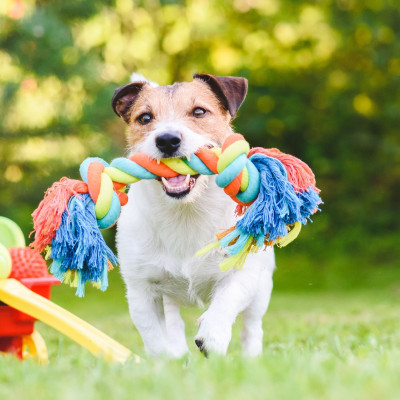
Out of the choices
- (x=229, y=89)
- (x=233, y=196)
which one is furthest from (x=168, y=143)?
(x=229, y=89)

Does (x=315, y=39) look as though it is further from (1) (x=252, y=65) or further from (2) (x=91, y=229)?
(2) (x=91, y=229)

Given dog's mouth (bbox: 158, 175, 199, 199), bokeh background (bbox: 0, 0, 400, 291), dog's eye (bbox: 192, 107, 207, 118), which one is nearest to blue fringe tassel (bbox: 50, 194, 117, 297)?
dog's mouth (bbox: 158, 175, 199, 199)

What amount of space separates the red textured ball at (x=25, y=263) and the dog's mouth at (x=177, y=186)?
0.80 m

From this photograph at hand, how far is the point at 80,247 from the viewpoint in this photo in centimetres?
309

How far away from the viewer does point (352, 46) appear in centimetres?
1659

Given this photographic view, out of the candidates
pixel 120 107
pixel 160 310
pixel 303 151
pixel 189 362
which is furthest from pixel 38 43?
pixel 303 151

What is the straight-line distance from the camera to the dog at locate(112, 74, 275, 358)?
3.59 meters

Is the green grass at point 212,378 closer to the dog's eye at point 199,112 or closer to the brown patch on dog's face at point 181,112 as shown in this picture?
the brown patch on dog's face at point 181,112

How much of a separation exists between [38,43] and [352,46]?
9.96m

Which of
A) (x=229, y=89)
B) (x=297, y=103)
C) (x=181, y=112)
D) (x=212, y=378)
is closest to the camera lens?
(x=212, y=378)

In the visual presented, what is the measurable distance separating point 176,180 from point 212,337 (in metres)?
0.95

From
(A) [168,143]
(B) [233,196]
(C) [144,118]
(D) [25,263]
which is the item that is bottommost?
(D) [25,263]

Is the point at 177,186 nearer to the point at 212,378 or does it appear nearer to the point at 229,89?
the point at 229,89

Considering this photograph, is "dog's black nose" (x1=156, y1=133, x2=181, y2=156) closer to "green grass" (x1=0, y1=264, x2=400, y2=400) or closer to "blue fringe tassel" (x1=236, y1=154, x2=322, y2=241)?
"blue fringe tassel" (x1=236, y1=154, x2=322, y2=241)
